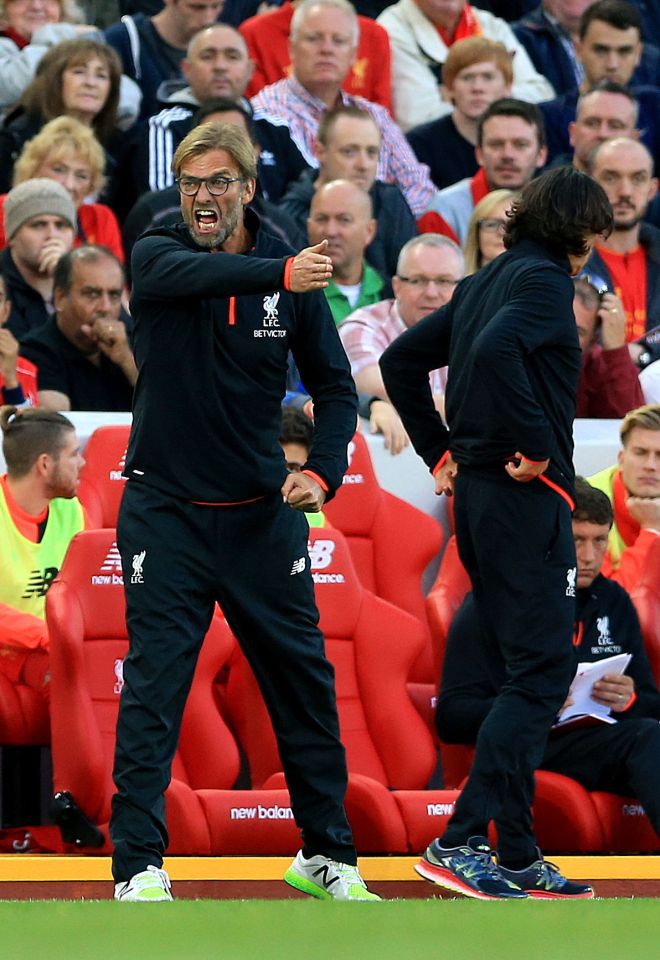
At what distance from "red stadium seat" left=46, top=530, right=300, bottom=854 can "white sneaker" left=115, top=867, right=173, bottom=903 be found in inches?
43.9

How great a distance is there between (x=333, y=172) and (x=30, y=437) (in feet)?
9.67

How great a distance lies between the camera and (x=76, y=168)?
8.58 m

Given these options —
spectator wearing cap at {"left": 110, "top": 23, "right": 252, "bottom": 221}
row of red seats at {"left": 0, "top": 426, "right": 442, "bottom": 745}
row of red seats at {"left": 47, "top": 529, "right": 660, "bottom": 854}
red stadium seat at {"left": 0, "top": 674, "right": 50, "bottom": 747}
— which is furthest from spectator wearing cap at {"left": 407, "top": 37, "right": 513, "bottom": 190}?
red stadium seat at {"left": 0, "top": 674, "right": 50, "bottom": 747}

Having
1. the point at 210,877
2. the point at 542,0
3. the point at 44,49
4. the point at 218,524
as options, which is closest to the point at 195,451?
the point at 218,524

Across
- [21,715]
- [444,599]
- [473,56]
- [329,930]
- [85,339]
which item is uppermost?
[473,56]

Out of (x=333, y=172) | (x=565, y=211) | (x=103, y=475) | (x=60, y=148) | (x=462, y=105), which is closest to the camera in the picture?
(x=565, y=211)

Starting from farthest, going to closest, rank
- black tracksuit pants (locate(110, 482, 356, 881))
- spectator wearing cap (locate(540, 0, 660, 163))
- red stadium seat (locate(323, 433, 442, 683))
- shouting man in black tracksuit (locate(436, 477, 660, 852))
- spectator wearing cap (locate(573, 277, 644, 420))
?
spectator wearing cap (locate(540, 0, 660, 163)) < spectator wearing cap (locate(573, 277, 644, 420)) < red stadium seat (locate(323, 433, 442, 683)) < shouting man in black tracksuit (locate(436, 477, 660, 852)) < black tracksuit pants (locate(110, 482, 356, 881))

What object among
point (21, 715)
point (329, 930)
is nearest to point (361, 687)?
point (21, 715)

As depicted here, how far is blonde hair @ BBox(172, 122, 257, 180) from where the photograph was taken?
4945 millimetres

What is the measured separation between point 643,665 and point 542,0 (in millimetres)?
6074

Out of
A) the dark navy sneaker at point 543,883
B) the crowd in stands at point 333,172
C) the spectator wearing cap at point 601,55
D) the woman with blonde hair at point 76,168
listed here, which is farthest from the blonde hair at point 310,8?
the dark navy sneaker at point 543,883

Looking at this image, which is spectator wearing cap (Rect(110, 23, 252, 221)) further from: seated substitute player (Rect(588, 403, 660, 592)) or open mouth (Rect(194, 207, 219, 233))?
open mouth (Rect(194, 207, 219, 233))

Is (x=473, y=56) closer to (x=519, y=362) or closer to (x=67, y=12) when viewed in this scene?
(x=67, y=12)

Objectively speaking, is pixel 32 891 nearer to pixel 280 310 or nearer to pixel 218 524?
pixel 218 524
